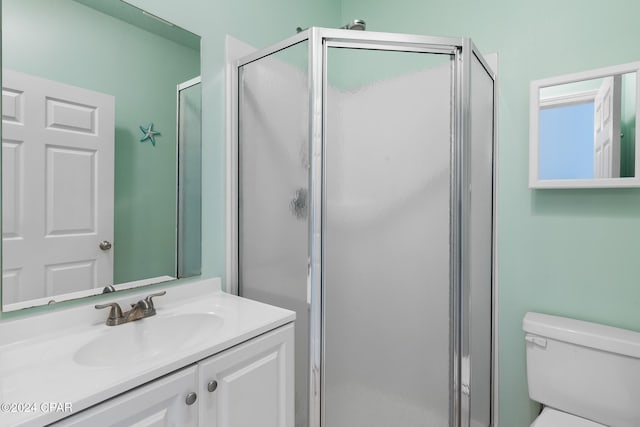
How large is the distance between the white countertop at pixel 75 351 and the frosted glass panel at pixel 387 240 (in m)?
0.33

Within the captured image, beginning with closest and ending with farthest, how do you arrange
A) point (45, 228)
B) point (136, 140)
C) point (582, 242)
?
1. point (45, 228)
2. point (136, 140)
3. point (582, 242)

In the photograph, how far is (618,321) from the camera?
4.49 ft

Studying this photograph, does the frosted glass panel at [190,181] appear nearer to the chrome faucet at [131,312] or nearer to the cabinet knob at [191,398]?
the chrome faucet at [131,312]

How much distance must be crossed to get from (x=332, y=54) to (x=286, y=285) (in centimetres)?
91

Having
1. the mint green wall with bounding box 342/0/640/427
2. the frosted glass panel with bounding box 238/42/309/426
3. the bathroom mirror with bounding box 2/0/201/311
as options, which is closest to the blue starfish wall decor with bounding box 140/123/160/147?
the bathroom mirror with bounding box 2/0/201/311

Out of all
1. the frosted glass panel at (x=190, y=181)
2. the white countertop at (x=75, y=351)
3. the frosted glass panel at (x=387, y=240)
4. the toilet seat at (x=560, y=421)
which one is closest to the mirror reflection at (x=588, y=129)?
the frosted glass panel at (x=387, y=240)

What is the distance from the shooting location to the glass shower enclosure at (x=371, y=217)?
120 cm

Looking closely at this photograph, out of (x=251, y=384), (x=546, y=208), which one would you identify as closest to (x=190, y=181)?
(x=251, y=384)

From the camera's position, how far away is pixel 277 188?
1306 mm

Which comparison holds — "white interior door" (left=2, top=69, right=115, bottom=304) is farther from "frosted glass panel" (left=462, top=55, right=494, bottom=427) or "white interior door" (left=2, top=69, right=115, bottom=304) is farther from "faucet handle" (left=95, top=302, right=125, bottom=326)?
"frosted glass panel" (left=462, top=55, right=494, bottom=427)

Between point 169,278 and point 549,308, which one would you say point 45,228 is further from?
point 549,308

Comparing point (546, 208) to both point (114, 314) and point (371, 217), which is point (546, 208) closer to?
point (371, 217)

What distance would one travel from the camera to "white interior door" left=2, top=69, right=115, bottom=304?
0.90 metres

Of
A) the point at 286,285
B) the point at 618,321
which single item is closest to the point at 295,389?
the point at 286,285
